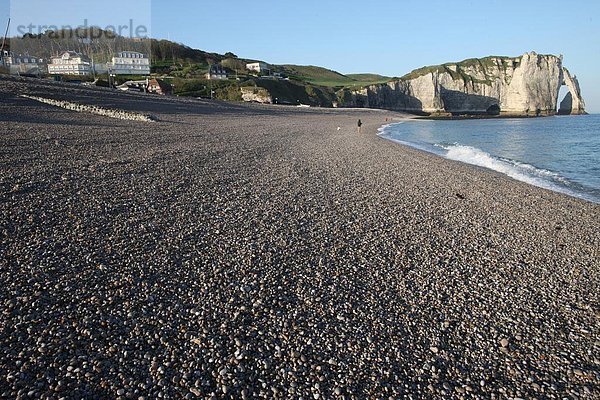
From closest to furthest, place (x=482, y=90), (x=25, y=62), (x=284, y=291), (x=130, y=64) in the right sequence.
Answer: (x=284, y=291), (x=25, y=62), (x=130, y=64), (x=482, y=90)

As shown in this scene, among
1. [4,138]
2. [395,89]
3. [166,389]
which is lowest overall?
[166,389]

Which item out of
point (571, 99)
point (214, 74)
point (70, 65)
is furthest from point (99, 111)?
point (571, 99)

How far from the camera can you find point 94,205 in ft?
26.5

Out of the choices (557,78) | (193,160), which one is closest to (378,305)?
(193,160)

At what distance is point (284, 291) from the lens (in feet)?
17.1

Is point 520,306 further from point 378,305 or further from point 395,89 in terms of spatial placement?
point 395,89

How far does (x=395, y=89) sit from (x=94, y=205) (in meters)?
145

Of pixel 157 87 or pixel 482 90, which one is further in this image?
pixel 482 90

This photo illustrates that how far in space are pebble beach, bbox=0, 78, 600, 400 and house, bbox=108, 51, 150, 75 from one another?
102m

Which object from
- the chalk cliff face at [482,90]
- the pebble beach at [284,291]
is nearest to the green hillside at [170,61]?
the chalk cliff face at [482,90]

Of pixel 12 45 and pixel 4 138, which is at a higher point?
pixel 12 45

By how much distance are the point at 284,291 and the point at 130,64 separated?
115707 millimetres

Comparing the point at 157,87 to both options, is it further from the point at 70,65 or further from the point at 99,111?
the point at 99,111

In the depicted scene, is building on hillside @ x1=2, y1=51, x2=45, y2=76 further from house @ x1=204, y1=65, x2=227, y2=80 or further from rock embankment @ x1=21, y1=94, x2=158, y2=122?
rock embankment @ x1=21, y1=94, x2=158, y2=122
